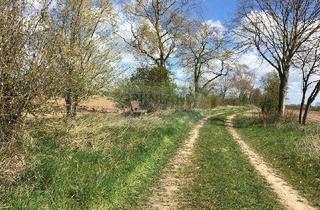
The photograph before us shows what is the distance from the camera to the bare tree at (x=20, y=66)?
28.6 ft

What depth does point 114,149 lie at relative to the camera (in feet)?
38.9

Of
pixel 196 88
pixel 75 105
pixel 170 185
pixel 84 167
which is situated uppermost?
pixel 196 88

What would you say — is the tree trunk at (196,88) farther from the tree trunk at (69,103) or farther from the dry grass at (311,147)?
the tree trunk at (69,103)

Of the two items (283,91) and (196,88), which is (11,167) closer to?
(283,91)

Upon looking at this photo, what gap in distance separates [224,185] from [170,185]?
1322mm

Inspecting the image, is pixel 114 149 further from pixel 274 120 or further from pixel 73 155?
pixel 274 120

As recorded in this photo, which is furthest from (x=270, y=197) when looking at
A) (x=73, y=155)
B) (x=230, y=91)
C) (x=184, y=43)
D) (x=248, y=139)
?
(x=230, y=91)

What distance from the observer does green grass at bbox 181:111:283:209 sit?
9.27 meters

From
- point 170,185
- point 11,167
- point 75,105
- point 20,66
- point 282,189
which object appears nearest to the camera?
point 11,167

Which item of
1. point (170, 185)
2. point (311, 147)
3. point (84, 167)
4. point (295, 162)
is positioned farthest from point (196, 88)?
point (84, 167)

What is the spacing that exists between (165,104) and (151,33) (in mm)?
10736

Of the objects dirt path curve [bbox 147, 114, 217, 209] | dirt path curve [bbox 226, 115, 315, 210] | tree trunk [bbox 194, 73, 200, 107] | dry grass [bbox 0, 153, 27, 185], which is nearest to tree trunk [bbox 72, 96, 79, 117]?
dirt path curve [bbox 147, 114, 217, 209]

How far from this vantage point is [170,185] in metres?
10.8

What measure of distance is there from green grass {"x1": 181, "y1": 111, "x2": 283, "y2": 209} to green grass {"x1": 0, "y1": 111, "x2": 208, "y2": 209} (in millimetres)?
1039
